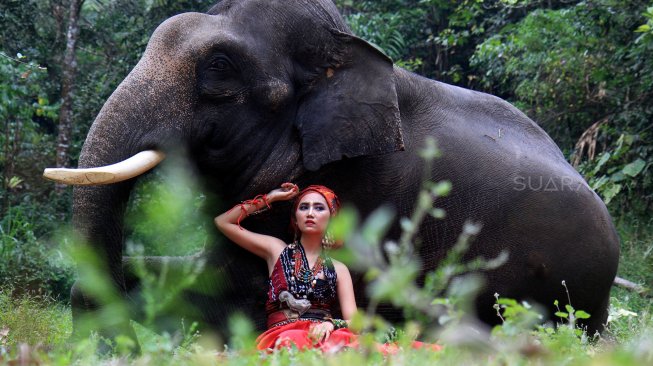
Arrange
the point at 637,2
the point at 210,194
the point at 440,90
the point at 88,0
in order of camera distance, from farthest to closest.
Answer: the point at 88,0, the point at 637,2, the point at 440,90, the point at 210,194

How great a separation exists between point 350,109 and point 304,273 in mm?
1016

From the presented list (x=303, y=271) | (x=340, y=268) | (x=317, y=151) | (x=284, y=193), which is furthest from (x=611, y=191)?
(x=303, y=271)

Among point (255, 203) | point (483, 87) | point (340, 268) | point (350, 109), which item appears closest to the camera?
point (340, 268)

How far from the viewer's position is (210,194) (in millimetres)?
6305

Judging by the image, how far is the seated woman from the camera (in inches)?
220

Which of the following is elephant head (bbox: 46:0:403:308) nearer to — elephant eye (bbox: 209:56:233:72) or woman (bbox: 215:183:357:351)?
elephant eye (bbox: 209:56:233:72)

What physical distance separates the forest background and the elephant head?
3.98 meters

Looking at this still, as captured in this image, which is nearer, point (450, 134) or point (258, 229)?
point (258, 229)

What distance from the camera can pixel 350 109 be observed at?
620cm

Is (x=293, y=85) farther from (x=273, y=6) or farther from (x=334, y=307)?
(x=334, y=307)

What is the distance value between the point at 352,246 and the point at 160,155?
3802mm

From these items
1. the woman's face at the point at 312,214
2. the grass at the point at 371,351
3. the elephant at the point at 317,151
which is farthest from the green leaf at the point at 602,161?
the woman's face at the point at 312,214

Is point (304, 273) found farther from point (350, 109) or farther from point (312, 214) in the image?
point (350, 109)

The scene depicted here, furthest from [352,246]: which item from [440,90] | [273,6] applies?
[440,90]
